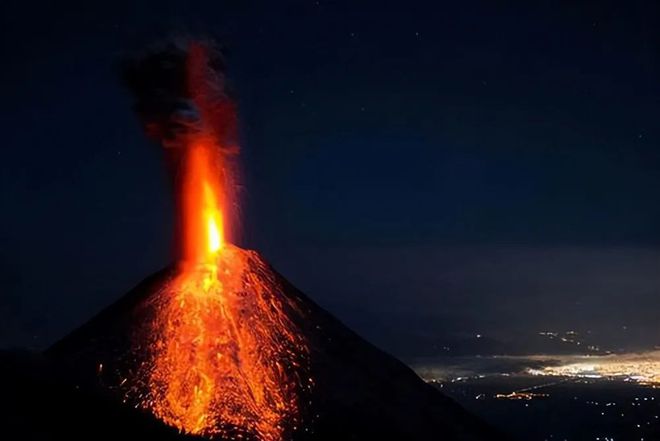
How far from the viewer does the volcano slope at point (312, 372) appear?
42.0 m

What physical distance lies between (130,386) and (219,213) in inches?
693

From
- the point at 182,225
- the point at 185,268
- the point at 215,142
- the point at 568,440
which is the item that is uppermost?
the point at 215,142

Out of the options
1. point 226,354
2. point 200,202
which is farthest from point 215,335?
point 200,202

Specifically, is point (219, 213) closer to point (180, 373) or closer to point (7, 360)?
point (180, 373)

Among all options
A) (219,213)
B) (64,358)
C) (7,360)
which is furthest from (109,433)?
(219,213)

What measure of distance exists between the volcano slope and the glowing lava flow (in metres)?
0.27

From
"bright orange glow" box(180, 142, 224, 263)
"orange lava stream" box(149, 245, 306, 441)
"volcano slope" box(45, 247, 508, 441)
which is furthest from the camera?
"bright orange glow" box(180, 142, 224, 263)

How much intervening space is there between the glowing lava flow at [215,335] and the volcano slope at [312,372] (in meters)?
0.27

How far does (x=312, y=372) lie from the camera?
47.3m

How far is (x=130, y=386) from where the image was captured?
42.4 metres

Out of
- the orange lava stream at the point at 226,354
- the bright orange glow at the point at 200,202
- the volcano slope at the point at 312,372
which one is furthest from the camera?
the bright orange glow at the point at 200,202

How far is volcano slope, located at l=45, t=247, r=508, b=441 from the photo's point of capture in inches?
1655

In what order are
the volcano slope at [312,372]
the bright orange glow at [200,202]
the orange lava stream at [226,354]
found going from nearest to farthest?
the orange lava stream at [226,354] → the volcano slope at [312,372] → the bright orange glow at [200,202]

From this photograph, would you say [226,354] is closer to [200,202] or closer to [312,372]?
[312,372]
